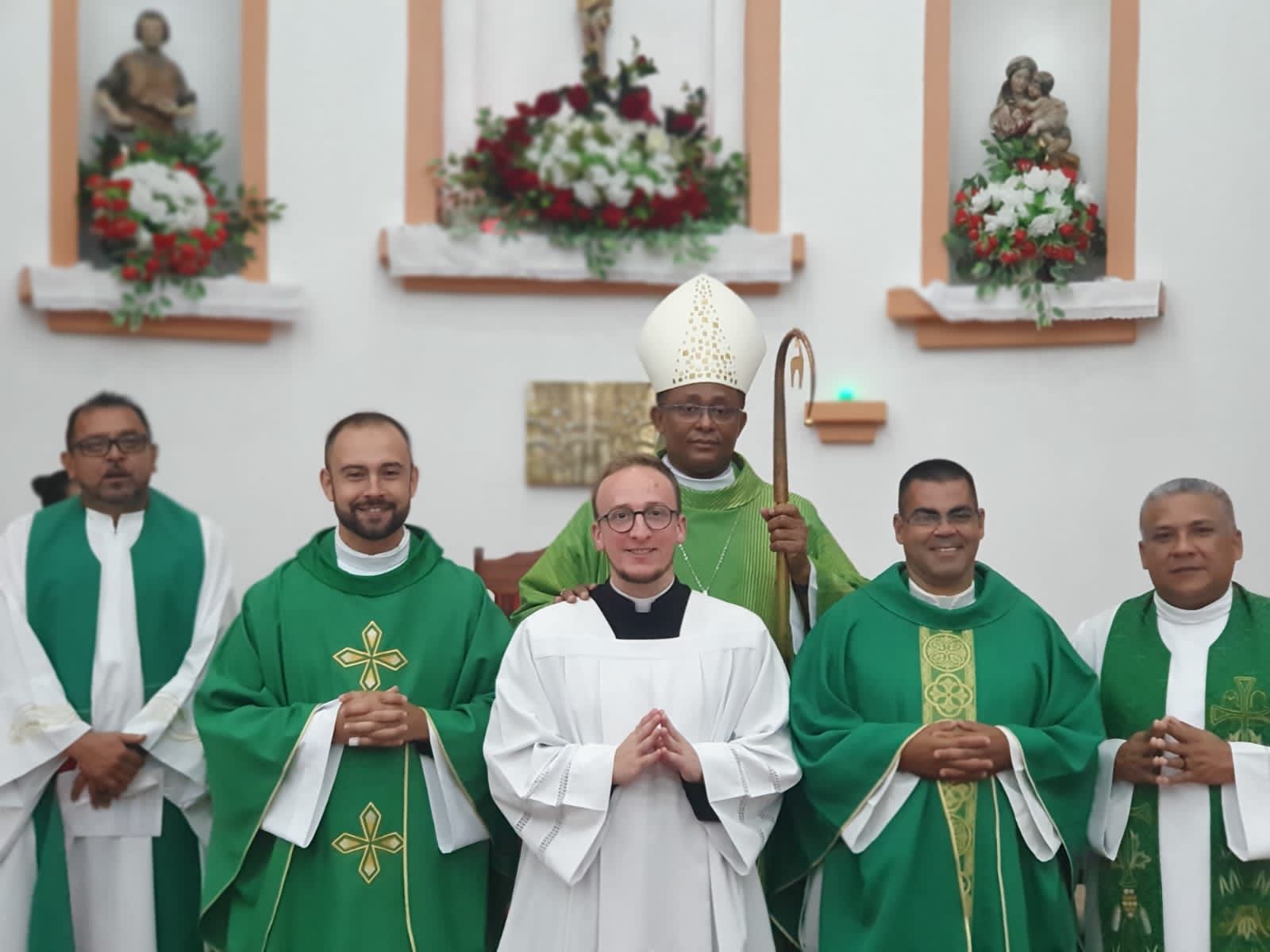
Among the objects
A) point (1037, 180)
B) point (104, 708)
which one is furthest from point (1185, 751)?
point (1037, 180)

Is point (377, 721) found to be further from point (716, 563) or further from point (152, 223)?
point (152, 223)

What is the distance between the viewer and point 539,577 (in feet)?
15.1

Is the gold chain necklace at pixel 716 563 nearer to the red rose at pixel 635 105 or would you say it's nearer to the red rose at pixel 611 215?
the red rose at pixel 611 215

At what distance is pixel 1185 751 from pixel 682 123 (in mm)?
4023

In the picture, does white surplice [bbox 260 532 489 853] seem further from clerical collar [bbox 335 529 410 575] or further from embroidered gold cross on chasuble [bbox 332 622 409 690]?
clerical collar [bbox 335 529 410 575]

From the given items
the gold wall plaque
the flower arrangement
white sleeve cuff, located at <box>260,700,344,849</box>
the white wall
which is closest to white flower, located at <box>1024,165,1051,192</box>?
the flower arrangement

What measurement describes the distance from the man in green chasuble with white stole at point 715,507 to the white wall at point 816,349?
225 cm

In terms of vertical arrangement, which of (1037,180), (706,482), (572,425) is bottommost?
(706,482)

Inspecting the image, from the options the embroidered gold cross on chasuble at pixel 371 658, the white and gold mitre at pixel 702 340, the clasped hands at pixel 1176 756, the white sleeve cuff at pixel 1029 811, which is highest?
the white and gold mitre at pixel 702 340

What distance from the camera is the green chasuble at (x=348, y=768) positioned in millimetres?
4176

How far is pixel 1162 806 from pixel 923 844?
2.13 feet

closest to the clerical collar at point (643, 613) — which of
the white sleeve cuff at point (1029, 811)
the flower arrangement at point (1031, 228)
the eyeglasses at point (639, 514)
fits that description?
the eyeglasses at point (639, 514)

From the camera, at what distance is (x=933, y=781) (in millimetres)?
4086

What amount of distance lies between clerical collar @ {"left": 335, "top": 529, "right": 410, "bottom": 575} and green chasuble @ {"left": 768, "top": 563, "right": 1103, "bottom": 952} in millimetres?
1113
